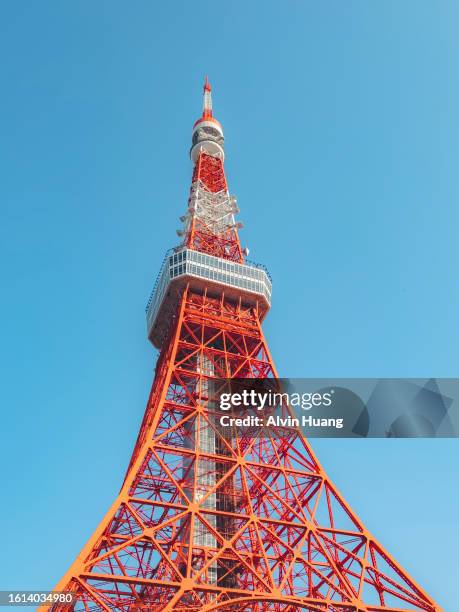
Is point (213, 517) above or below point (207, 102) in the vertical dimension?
below

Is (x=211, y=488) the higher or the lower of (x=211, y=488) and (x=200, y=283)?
the lower

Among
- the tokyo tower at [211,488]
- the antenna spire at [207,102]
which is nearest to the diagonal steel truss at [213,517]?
the tokyo tower at [211,488]

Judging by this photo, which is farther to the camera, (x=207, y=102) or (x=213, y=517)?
(x=207, y=102)

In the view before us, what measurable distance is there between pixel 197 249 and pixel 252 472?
14014mm

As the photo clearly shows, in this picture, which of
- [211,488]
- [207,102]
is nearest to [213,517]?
[211,488]

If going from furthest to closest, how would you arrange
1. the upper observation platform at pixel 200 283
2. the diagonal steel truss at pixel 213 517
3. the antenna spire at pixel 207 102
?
the antenna spire at pixel 207 102 → the upper observation platform at pixel 200 283 → the diagonal steel truss at pixel 213 517

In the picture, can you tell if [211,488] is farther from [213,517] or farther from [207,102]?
[207,102]

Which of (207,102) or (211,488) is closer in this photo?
(211,488)

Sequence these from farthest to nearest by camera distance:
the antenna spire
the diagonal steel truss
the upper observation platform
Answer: the antenna spire < the upper observation platform < the diagonal steel truss

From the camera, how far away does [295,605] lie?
1836 centimetres

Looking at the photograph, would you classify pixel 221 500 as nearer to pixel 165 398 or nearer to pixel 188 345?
pixel 165 398

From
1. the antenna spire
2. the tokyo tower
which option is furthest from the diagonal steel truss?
the antenna spire

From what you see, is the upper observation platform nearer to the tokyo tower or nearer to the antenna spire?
the tokyo tower

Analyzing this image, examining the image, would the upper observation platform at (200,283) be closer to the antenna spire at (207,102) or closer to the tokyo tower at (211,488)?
the tokyo tower at (211,488)
